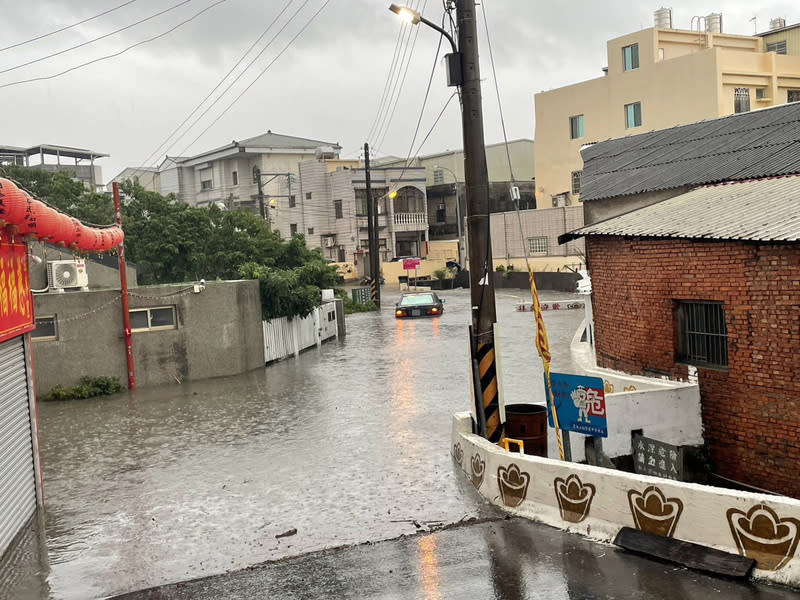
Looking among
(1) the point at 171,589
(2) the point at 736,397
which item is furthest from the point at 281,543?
(2) the point at 736,397

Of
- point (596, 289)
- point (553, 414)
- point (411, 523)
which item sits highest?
point (596, 289)

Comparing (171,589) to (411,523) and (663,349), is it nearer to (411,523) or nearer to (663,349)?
(411,523)

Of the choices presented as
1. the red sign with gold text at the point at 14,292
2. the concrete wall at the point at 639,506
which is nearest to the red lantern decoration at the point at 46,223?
the red sign with gold text at the point at 14,292

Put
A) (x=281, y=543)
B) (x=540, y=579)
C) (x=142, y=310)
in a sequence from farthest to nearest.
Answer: (x=142, y=310) → (x=281, y=543) → (x=540, y=579)

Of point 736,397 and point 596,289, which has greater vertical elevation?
point 596,289

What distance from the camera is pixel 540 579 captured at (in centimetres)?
887

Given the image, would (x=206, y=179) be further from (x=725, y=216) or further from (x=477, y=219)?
(x=725, y=216)

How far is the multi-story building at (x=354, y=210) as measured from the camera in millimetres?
73938

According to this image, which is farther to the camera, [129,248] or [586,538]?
[129,248]

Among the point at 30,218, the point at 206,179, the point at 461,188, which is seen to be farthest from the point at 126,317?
the point at 206,179

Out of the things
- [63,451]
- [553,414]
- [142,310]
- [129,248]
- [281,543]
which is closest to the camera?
[281,543]

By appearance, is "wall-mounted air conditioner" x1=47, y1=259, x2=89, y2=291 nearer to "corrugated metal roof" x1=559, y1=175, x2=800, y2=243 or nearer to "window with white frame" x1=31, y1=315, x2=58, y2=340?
"window with white frame" x1=31, y1=315, x2=58, y2=340

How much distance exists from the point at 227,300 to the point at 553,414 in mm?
15504

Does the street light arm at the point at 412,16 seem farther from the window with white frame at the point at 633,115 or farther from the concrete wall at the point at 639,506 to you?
the window with white frame at the point at 633,115
